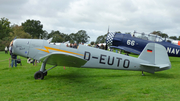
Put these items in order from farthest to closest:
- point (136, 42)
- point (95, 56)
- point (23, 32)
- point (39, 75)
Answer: point (23, 32), point (136, 42), point (95, 56), point (39, 75)

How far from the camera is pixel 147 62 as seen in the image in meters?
6.82

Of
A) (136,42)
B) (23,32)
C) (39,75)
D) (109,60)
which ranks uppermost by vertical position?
(23,32)

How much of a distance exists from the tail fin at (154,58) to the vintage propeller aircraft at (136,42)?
6.01m

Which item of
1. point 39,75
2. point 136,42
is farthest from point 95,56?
point 136,42

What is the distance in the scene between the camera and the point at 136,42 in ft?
43.2

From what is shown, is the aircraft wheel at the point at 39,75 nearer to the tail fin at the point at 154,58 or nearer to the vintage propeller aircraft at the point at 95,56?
the vintage propeller aircraft at the point at 95,56

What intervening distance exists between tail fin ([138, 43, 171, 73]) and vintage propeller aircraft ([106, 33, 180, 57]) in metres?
6.01

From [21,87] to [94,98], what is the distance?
282 cm

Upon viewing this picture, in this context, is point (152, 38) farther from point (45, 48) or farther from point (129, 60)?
point (45, 48)

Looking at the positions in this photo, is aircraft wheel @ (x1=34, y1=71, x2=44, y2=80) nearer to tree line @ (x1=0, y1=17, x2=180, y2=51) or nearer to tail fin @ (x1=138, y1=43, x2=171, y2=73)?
tail fin @ (x1=138, y1=43, x2=171, y2=73)

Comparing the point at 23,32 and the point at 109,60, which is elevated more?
the point at 23,32

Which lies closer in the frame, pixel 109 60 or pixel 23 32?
pixel 109 60

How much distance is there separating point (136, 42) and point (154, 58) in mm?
6658

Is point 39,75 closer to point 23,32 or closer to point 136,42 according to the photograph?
point 136,42
